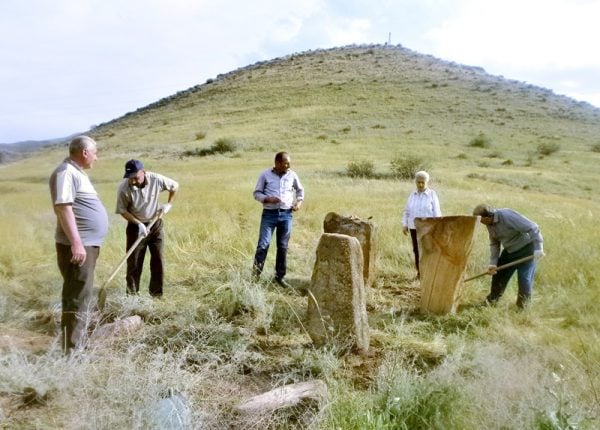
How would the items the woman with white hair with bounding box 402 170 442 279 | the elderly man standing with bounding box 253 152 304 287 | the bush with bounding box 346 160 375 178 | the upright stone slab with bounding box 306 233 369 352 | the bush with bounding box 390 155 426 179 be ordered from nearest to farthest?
the upright stone slab with bounding box 306 233 369 352 < the elderly man standing with bounding box 253 152 304 287 < the woman with white hair with bounding box 402 170 442 279 < the bush with bounding box 346 160 375 178 < the bush with bounding box 390 155 426 179

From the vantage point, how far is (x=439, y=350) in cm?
457

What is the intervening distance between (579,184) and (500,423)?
20.5m

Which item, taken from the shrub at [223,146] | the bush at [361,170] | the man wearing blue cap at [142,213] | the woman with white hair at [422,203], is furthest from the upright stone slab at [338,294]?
the shrub at [223,146]

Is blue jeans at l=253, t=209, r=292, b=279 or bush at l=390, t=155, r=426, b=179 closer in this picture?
blue jeans at l=253, t=209, r=292, b=279

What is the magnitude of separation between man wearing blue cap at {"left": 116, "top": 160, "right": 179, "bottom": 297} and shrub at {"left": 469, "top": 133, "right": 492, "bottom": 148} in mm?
28739

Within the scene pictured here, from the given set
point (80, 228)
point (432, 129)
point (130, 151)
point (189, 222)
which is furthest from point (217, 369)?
point (432, 129)

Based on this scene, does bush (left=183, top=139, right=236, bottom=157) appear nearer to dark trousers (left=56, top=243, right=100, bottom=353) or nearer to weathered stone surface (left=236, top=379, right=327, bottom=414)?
dark trousers (left=56, top=243, right=100, bottom=353)

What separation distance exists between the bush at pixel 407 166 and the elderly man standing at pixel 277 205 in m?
15.1

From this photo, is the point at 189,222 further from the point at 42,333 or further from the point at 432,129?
the point at 432,129

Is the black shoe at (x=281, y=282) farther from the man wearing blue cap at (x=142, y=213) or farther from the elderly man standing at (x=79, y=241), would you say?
the elderly man standing at (x=79, y=241)

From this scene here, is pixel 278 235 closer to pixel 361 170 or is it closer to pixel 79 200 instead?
pixel 79 200

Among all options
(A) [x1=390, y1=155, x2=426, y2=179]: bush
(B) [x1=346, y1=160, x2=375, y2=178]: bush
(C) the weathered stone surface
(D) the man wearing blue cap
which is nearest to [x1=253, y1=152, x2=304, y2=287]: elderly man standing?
(D) the man wearing blue cap

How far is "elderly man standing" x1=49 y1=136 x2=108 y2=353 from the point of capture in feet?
13.4

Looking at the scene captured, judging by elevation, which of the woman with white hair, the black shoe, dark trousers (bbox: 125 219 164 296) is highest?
the woman with white hair
